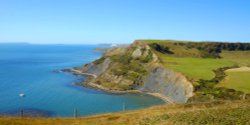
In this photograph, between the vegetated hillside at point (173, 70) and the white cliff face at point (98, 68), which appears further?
the white cliff face at point (98, 68)

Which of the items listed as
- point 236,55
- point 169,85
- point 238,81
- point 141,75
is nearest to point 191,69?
point 169,85

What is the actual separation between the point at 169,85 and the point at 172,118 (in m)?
56.8

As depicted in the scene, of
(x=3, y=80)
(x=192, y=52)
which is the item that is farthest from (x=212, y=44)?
(x=3, y=80)

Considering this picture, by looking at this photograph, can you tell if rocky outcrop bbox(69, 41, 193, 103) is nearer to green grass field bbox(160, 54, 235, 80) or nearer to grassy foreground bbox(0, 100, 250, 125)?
green grass field bbox(160, 54, 235, 80)

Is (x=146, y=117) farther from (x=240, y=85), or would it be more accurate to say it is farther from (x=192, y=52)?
(x=192, y=52)

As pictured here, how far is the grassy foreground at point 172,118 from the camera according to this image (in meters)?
30.5

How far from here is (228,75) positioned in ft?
286

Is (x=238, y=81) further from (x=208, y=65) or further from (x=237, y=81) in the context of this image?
(x=208, y=65)

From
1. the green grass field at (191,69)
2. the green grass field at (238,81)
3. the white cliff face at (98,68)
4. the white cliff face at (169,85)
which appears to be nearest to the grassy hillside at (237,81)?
the green grass field at (238,81)

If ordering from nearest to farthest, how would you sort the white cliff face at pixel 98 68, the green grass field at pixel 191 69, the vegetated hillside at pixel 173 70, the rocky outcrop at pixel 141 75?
the vegetated hillside at pixel 173 70, the rocky outcrop at pixel 141 75, the green grass field at pixel 191 69, the white cliff face at pixel 98 68

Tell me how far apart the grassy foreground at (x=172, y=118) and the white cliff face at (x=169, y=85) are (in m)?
38.1

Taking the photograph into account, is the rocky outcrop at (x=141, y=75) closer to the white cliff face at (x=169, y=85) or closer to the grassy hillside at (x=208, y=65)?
the white cliff face at (x=169, y=85)

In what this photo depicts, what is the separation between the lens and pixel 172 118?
3173 cm

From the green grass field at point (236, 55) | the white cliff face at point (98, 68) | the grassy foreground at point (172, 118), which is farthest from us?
the green grass field at point (236, 55)
